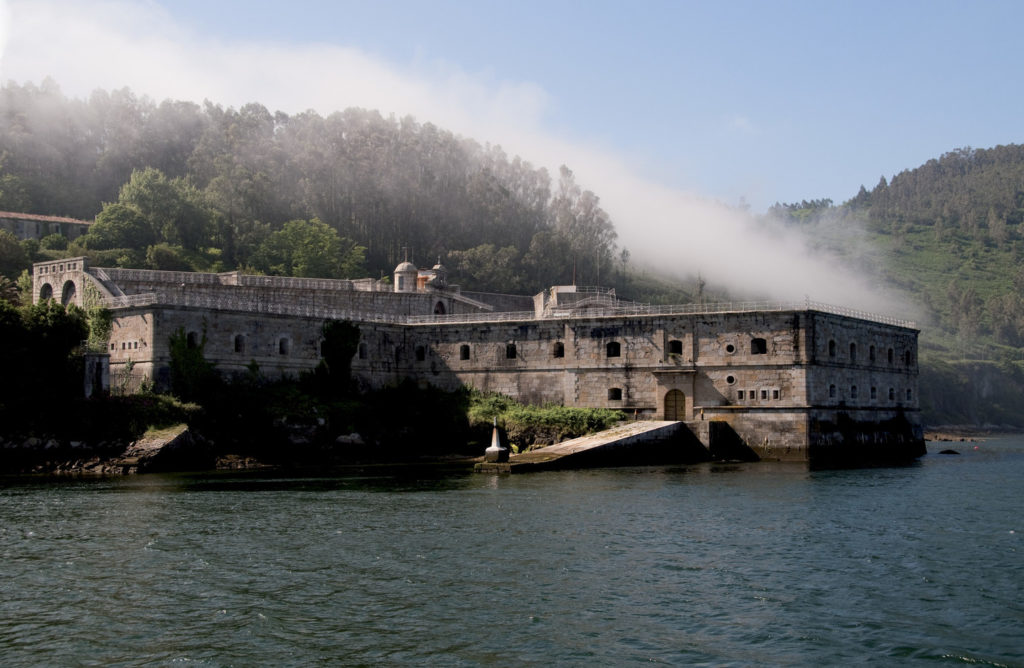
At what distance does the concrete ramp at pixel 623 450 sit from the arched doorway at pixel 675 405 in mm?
1777

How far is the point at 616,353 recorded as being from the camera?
55406 millimetres

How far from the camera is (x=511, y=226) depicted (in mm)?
113750

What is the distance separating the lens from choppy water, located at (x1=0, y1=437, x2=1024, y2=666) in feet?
58.9

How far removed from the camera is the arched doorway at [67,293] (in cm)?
5769

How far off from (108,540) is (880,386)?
41791mm

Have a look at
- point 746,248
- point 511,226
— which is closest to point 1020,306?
point 746,248

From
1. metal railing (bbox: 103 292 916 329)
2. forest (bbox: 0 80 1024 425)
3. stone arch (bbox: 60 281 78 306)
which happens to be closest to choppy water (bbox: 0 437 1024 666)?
metal railing (bbox: 103 292 916 329)

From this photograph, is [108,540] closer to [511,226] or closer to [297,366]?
[297,366]

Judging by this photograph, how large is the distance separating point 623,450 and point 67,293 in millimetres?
30978

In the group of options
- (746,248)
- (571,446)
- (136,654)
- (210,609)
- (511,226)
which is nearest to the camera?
(136,654)

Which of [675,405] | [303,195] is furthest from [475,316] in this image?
[303,195]

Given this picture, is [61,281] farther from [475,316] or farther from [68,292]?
[475,316]

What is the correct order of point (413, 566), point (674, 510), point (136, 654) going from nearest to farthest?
point (136, 654), point (413, 566), point (674, 510)

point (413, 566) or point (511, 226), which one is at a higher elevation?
point (511, 226)
